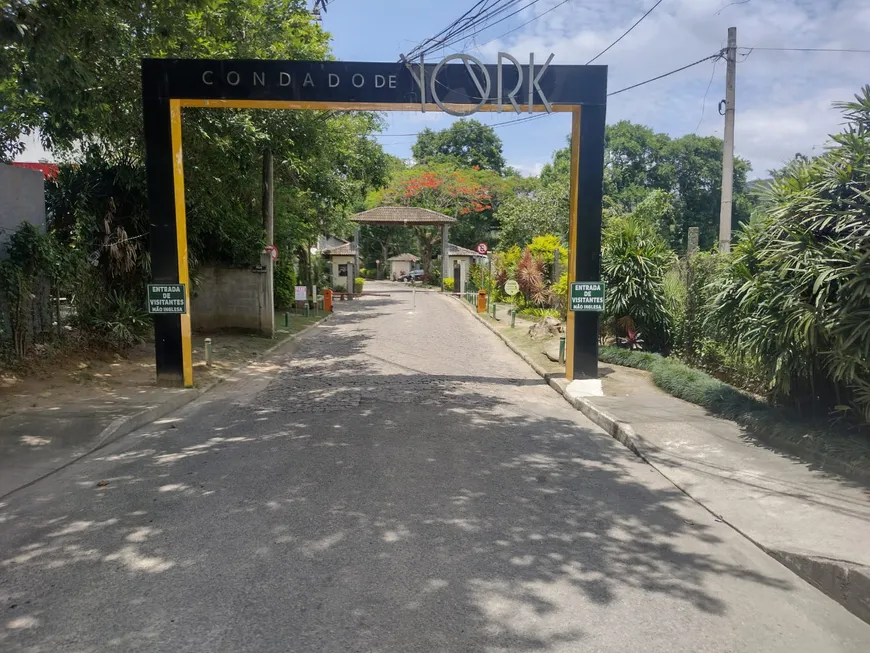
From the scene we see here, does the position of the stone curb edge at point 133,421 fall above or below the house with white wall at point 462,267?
below

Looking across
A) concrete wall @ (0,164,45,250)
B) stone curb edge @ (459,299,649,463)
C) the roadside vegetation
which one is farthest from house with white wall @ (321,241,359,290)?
stone curb edge @ (459,299,649,463)

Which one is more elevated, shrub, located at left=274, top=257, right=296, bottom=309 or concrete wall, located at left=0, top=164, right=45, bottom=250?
concrete wall, located at left=0, top=164, right=45, bottom=250

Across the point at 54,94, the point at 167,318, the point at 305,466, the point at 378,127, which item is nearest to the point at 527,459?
the point at 305,466

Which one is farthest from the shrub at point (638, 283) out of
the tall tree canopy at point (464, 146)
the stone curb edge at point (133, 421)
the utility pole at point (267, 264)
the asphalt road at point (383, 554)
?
the tall tree canopy at point (464, 146)

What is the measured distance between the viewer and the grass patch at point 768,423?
5867mm

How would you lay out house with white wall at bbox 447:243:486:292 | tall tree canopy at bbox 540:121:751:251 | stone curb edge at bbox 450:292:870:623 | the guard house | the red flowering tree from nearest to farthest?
stone curb edge at bbox 450:292:870:623
house with white wall at bbox 447:243:486:292
tall tree canopy at bbox 540:121:751:251
the red flowering tree
the guard house

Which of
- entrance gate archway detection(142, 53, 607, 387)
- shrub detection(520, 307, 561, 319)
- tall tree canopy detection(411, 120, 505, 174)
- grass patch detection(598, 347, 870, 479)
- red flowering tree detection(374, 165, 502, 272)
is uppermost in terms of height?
tall tree canopy detection(411, 120, 505, 174)

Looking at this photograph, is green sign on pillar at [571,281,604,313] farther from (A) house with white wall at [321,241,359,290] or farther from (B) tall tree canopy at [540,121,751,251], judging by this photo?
(A) house with white wall at [321,241,359,290]

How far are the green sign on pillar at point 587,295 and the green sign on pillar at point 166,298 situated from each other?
6.28 meters

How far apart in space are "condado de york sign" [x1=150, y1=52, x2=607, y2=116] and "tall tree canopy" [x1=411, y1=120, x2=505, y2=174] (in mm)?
51011

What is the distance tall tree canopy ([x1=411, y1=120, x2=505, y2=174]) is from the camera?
200 feet

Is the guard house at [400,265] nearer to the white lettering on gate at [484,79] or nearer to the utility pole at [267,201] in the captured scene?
the utility pole at [267,201]

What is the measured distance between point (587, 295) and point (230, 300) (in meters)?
10.2

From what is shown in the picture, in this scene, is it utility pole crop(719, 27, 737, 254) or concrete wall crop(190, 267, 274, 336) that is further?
concrete wall crop(190, 267, 274, 336)
